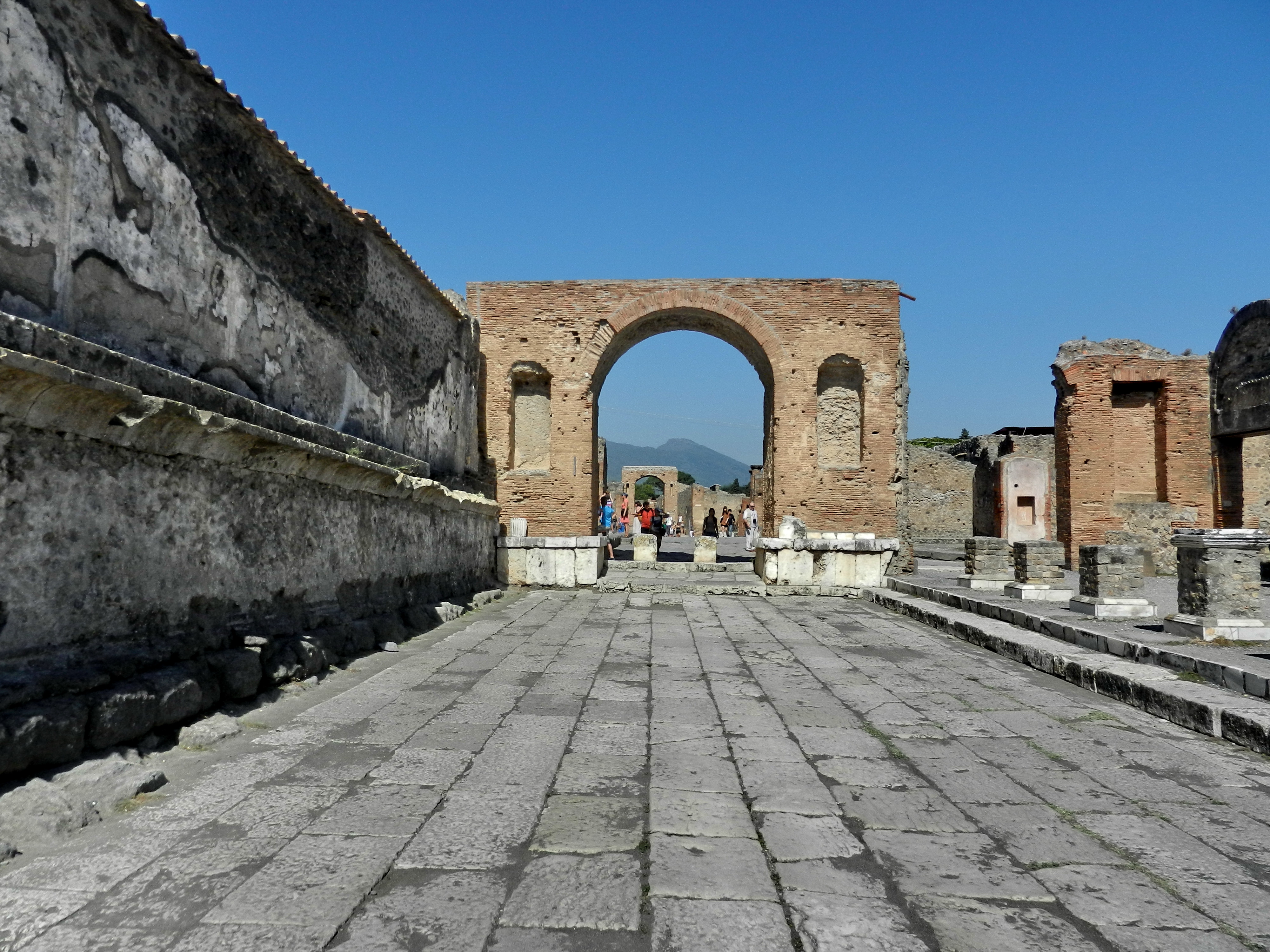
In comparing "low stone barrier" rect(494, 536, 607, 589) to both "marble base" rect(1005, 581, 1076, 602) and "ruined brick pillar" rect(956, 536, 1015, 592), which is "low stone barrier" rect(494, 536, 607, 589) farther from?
"marble base" rect(1005, 581, 1076, 602)

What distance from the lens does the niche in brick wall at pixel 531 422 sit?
1201 centimetres

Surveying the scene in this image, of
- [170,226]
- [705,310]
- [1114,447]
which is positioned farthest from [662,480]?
[170,226]

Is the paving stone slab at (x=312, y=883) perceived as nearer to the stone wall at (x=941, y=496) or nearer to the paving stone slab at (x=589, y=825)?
the paving stone slab at (x=589, y=825)

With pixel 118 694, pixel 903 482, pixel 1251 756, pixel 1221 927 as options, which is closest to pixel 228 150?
pixel 118 694

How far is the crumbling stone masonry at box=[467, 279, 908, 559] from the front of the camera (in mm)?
11367

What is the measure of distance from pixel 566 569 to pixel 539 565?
354 mm

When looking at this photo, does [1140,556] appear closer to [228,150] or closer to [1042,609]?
[1042,609]

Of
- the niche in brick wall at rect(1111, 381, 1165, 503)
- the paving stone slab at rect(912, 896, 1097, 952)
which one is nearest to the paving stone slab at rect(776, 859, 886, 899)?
the paving stone slab at rect(912, 896, 1097, 952)

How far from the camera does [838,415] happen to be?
11727 millimetres

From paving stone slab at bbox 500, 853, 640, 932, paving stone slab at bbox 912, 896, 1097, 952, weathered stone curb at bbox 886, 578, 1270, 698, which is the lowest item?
paving stone slab at bbox 912, 896, 1097, 952

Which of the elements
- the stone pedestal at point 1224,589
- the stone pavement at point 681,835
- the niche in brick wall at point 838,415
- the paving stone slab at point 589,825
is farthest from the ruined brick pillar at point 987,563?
the paving stone slab at point 589,825

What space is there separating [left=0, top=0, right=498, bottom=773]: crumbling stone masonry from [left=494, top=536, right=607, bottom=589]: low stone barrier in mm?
4021

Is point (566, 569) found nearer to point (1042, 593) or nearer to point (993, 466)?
point (1042, 593)

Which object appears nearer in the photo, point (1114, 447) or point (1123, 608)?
point (1123, 608)
